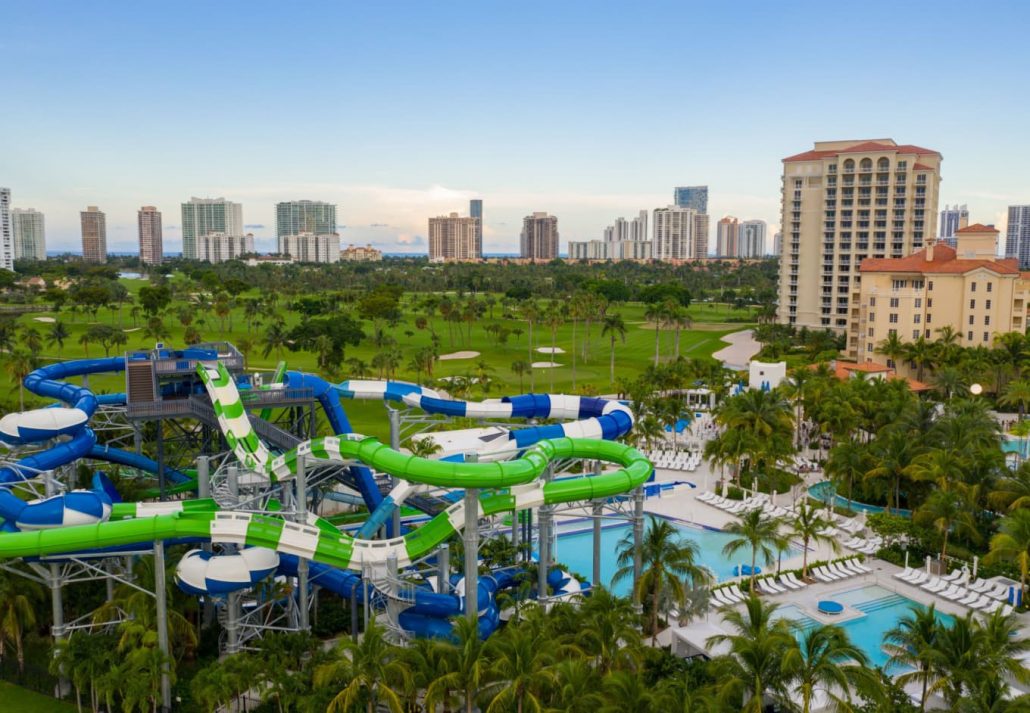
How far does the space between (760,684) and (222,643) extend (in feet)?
65.2

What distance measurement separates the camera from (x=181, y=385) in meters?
41.9

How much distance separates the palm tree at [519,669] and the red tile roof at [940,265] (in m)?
83.5

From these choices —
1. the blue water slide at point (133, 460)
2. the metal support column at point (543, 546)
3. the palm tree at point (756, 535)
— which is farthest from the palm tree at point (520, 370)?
the metal support column at point (543, 546)

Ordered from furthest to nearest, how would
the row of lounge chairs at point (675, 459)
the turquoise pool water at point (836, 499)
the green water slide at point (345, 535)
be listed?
the row of lounge chairs at point (675, 459) < the turquoise pool water at point (836, 499) < the green water slide at point (345, 535)

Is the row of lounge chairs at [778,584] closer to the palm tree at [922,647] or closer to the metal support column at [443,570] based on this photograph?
the palm tree at [922,647]

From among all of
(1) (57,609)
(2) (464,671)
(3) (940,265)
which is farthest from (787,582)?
(3) (940,265)

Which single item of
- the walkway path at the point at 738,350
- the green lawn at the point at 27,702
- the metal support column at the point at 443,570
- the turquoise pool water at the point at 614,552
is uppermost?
the metal support column at the point at 443,570

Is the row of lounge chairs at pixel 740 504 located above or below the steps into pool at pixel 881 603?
above

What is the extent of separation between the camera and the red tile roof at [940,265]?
91500mm

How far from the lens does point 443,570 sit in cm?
3325

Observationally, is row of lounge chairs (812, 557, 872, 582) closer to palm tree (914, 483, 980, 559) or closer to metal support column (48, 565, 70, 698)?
palm tree (914, 483, 980, 559)

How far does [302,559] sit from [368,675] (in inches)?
364

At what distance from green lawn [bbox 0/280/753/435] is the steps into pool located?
40.3 meters

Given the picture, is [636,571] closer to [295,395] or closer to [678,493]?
[295,395]
